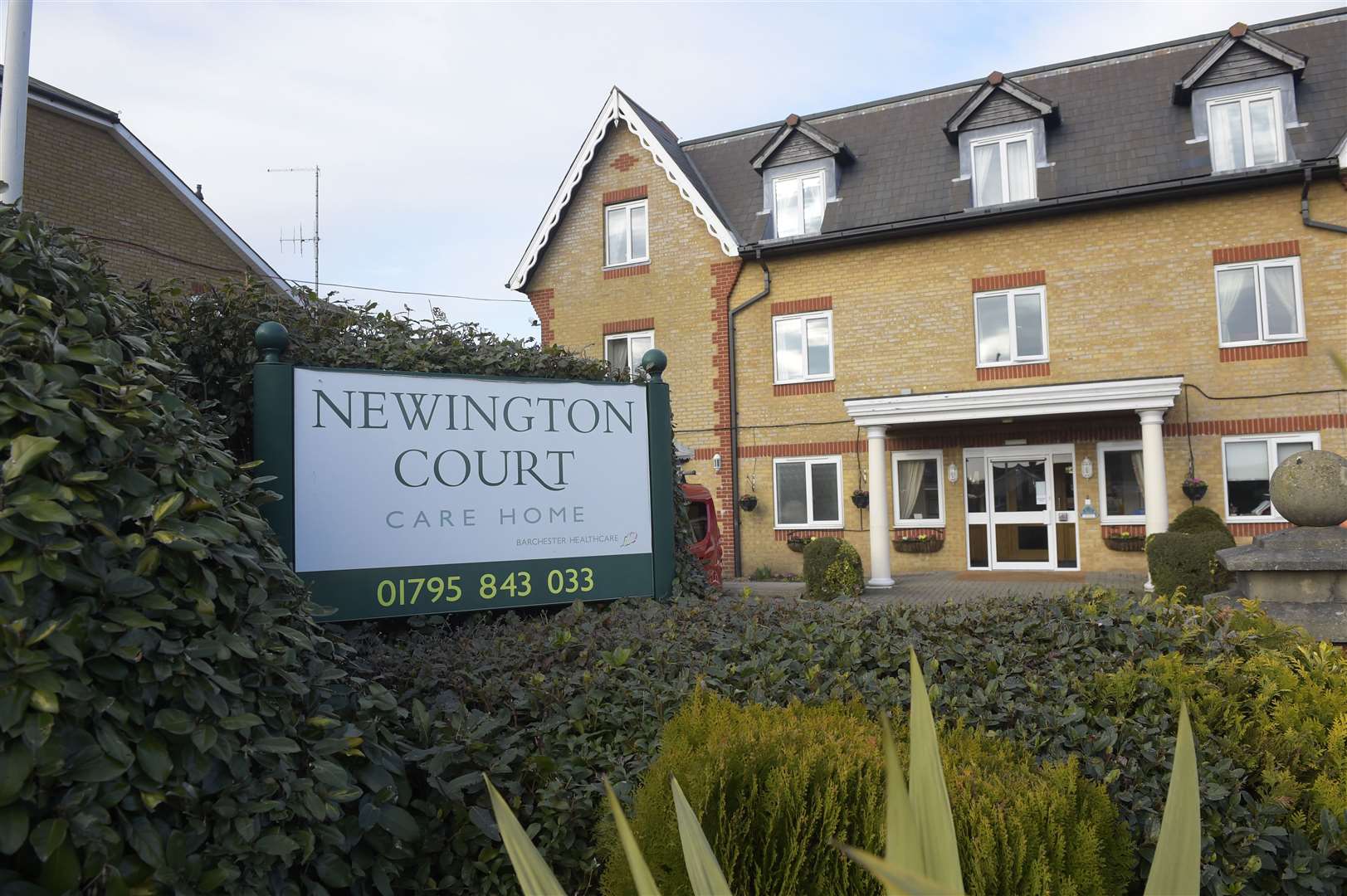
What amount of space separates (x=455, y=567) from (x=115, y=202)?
669 inches

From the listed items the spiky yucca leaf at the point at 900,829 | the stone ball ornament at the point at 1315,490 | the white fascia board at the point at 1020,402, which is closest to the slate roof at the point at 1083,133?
the white fascia board at the point at 1020,402

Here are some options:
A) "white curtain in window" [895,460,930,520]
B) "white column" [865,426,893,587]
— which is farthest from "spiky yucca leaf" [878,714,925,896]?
"white curtain in window" [895,460,930,520]

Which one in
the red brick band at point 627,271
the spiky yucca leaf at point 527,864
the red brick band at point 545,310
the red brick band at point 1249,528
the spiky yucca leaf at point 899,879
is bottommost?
the spiky yucca leaf at point 527,864

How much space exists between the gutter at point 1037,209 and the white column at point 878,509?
13.3 feet

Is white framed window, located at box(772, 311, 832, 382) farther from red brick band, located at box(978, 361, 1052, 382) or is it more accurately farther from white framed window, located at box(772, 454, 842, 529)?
red brick band, located at box(978, 361, 1052, 382)

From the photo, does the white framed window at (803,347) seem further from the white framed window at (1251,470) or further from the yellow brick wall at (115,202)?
the yellow brick wall at (115,202)

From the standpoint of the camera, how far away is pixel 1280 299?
1527 centimetres

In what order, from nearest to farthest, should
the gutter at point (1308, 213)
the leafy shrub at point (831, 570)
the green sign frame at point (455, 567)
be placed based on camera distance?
1. the green sign frame at point (455, 567)
2. the leafy shrub at point (831, 570)
3. the gutter at point (1308, 213)

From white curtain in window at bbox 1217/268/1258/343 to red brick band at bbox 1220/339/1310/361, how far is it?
191 mm

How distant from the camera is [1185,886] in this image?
133 cm

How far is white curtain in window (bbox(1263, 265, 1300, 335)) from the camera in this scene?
49.9ft

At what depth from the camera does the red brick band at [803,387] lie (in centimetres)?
1838

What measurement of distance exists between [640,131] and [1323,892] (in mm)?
18832

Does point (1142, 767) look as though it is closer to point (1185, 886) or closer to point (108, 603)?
point (1185, 886)
